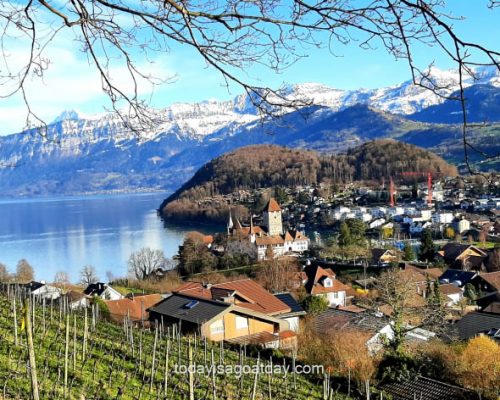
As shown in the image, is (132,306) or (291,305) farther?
(132,306)

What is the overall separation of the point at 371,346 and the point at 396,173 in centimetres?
6269

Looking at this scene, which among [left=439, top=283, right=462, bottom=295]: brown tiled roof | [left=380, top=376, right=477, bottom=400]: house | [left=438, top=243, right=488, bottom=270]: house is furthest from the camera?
[left=438, top=243, right=488, bottom=270]: house

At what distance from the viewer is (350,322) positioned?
11258mm

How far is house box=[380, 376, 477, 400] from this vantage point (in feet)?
22.9

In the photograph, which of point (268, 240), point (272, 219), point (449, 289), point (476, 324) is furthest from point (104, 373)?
point (272, 219)

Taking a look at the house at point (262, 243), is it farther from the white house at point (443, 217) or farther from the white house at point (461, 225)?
the white house at point (443, 217)

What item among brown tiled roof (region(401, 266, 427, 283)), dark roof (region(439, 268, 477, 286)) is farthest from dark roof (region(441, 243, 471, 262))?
brown tiled roof (region(401, 266, 427, 283))

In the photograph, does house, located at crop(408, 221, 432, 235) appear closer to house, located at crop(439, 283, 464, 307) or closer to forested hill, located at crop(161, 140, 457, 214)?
house, located at crop(439, 283, 464, 307)

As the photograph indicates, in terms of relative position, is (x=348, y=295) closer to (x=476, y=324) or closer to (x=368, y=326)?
(x=476, y=324)

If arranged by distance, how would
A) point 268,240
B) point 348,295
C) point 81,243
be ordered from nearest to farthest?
point 348,295, point 268,240, point 81,243

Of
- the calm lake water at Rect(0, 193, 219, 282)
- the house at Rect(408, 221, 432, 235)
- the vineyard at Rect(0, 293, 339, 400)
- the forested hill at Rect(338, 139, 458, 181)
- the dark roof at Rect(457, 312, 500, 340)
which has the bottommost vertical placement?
the house at Rect(408, 221, 432, 235)

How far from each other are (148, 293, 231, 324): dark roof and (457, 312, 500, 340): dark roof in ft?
17.7

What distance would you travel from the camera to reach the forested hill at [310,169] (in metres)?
70.6

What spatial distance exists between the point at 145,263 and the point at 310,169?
52.5 metres
